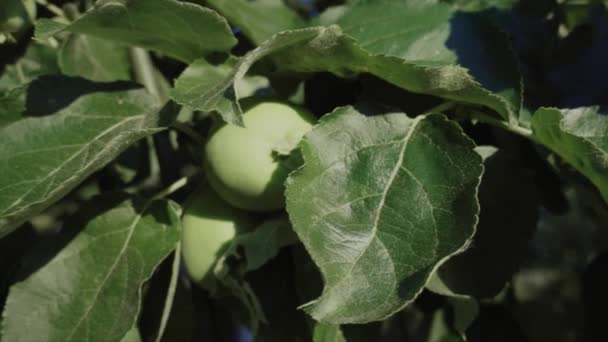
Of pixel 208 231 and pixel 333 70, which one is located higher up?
pixel 333 70

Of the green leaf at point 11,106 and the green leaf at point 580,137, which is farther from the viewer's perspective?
the green leaf at point 11,106

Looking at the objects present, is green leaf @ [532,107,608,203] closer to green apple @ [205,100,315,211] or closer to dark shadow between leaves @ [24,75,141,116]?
green apple @ [205,100,315,211]

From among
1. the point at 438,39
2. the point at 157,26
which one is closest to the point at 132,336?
the point at 157,26

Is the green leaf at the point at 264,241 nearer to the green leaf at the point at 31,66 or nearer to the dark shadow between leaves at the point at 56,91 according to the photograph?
the dark shadow between leaves at the point at 56,91

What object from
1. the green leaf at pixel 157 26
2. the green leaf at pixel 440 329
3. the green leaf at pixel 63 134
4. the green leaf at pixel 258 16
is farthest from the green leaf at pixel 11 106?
the green leaf at pixel 440 329

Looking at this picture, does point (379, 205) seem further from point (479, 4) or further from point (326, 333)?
point (479, 4)

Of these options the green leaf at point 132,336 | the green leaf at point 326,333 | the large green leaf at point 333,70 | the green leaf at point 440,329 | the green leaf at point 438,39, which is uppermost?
the large green leaf at point 333,70

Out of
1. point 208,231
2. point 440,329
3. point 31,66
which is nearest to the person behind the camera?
point 208,231
